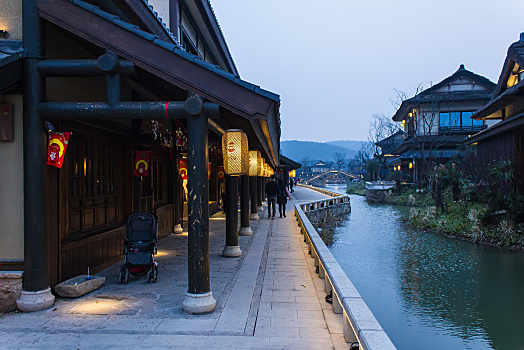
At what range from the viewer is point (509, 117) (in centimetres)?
1583

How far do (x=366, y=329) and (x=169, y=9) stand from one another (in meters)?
9.07

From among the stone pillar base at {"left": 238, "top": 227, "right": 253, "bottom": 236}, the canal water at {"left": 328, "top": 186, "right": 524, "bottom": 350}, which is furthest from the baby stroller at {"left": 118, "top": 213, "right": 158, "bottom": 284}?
the stone pillar base at {"left": 238, "top": 227, "right": 253, "bottom": 236}

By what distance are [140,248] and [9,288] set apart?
195 centimetres

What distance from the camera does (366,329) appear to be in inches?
139

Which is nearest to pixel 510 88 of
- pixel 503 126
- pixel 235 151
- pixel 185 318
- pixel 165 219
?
pixel 503 126

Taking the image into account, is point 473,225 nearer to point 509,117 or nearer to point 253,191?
point 509,117

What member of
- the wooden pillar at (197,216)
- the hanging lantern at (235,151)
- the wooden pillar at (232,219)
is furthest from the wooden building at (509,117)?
the wooden pillar at (197,216)

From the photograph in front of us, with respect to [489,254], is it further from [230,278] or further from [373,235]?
[230,278]

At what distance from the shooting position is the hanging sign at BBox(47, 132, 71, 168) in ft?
17.7

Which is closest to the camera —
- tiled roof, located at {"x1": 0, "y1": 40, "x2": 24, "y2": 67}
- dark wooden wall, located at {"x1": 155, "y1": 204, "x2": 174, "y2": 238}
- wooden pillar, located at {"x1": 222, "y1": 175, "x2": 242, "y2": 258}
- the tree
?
tiled roof, located at {"x1": 0, "y1": 40, "x2": 24, "y2": 67}

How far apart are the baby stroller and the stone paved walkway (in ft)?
0.73

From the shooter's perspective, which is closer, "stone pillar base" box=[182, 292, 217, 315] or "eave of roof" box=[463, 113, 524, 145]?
"stone pillar base" box=[182, 292, 217, 315]

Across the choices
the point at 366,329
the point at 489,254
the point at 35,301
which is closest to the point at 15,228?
the point at 35,301

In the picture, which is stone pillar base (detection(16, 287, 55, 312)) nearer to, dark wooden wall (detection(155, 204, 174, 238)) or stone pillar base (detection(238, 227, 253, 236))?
dark wooden wall (detection(155, 204, 174, 238))
